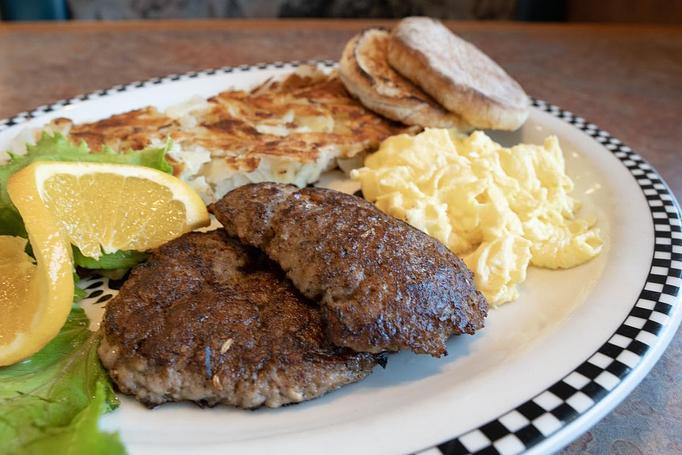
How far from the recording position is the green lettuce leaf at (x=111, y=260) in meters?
Answer: 2.23

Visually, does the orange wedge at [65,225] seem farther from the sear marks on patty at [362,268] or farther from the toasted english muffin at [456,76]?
the toasted english muffin at [456,76]

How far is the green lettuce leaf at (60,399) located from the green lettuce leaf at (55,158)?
54cm

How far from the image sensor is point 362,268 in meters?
1.84

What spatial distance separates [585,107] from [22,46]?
15.9 ft

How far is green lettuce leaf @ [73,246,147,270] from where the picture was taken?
2.23 meters

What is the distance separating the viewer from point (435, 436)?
1526 millimetres

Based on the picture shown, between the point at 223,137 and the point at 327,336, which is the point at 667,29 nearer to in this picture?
the point at 223,137

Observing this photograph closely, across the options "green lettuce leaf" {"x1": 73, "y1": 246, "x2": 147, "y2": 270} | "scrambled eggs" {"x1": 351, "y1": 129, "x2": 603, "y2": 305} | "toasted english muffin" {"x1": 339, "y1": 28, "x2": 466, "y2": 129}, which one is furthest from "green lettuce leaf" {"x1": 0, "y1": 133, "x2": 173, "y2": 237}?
"toasted english muffin" {"x1": 339, "y1": 28, "x2": 466, "y2": 129}

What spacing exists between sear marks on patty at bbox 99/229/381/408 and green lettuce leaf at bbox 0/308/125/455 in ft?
0.32

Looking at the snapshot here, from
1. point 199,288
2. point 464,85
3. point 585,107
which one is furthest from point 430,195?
point 585,107

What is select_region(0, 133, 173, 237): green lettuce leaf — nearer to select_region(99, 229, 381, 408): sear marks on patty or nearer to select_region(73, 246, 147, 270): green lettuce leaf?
select_region(73, 246, 147, 270): green lettuce leaf

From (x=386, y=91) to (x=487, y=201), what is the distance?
1.03 meters

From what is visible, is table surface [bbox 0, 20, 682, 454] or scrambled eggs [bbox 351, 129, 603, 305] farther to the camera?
table surface [bbox 0, 20, 682, 454]

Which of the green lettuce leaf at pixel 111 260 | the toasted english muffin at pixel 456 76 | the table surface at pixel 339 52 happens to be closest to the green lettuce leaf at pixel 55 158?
the green lettuce leaf at pixel 111 260
